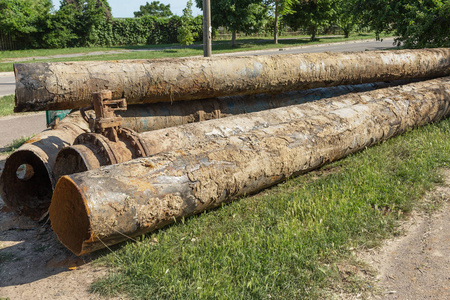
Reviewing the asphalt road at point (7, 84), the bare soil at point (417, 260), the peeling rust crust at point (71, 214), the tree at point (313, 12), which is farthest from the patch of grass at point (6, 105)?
the tree at point (313, 12)

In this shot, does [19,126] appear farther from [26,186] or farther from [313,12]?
[313,12]

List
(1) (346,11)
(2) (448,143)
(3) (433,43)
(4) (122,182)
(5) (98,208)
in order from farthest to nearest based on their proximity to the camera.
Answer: (1) (346,11), (3) (433,43), (2) (448,143), (4) (122,182), (5) (98,208)

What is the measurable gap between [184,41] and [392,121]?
24196 millimetres

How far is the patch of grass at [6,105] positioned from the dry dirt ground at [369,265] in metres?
6.36

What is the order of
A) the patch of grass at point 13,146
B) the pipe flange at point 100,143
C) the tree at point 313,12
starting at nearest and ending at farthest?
the pipe flange at point 100,143, the patch of grass at point 13,146, the tree at point 313,12

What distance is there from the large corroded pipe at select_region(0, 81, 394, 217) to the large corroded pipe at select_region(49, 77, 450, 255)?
80 cm

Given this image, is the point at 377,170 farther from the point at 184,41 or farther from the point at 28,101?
the point at 184,41

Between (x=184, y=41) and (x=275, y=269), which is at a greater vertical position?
(x=184, y=41)

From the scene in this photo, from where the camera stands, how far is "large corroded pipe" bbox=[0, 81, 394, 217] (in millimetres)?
4547

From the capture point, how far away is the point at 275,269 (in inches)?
127

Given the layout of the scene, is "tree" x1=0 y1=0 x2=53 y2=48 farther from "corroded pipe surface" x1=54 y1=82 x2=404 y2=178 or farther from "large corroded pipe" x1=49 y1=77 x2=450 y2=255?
"large corroded pipe" x1=49 y1=77 x2=450 y2=255

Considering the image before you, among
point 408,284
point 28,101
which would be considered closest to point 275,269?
point 408,284

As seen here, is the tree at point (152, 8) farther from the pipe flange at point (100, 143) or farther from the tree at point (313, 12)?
the pipe flange at point (100, 143)

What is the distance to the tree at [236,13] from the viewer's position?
94.3ft
